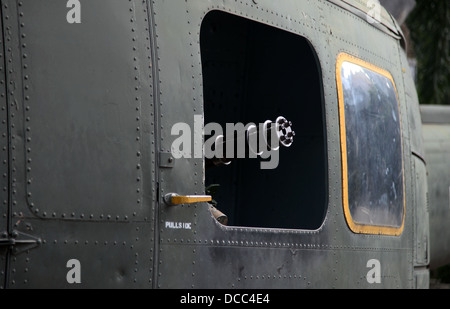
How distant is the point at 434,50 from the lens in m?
14.1

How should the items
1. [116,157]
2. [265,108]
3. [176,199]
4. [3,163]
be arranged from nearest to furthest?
1. [3,163]
2. [116,157]
3. [176,199]
4. [265,108]

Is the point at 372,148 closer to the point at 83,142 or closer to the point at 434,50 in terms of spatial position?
the point at 83,142

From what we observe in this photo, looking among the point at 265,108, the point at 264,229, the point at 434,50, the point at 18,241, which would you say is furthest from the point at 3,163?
the point at 434,50

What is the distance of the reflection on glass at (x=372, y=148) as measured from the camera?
5520 millimetres

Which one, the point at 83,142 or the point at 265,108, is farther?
the point at 265,108

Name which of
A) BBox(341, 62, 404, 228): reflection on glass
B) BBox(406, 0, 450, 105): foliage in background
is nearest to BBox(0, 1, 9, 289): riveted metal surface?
BBox(341, 62, 404, 228): reflection on glass

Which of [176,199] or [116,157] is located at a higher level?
[116,157]

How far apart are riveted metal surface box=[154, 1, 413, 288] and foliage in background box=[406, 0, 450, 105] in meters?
7.98

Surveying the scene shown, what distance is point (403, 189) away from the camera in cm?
626

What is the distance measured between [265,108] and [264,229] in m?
1.72

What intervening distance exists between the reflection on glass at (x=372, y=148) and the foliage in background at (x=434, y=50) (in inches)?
318

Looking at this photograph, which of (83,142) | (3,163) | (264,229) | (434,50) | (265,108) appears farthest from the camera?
(434,50)
